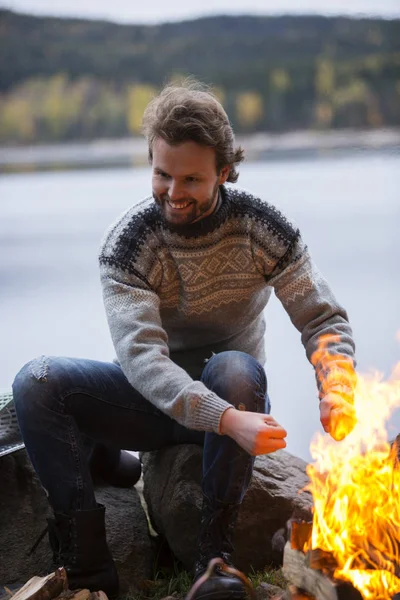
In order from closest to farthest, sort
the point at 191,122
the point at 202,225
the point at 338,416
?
the point at 338,416 → the point at 191,122 → the point at 202,225

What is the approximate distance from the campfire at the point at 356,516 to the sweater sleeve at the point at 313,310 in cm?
3

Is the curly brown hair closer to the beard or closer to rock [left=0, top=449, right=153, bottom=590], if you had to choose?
the beard

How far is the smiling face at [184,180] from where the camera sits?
1.84 metres

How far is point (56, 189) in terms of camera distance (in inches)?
252

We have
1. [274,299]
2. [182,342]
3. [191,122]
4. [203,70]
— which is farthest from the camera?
[274,299]

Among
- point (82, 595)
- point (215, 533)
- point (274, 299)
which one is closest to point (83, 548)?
point (82, 595)

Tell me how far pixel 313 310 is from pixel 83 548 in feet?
2.43

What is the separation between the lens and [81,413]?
6.29ft

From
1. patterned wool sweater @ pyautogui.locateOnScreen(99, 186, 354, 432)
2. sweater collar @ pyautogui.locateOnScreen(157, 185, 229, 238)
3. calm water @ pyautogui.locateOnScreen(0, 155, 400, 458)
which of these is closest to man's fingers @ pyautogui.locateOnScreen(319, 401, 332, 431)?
patterned wool sweater @ pyautogui.locateOnScreen(99, 186, 354, 432)

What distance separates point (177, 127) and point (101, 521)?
879mm

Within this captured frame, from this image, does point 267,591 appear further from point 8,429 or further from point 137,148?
point 137,148

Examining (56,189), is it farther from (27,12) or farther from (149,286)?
(149,286)

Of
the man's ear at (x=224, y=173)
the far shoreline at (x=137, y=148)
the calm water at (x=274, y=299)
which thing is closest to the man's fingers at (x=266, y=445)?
the man's ear at (x=224, y=173)

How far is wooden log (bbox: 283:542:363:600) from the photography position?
146cm
